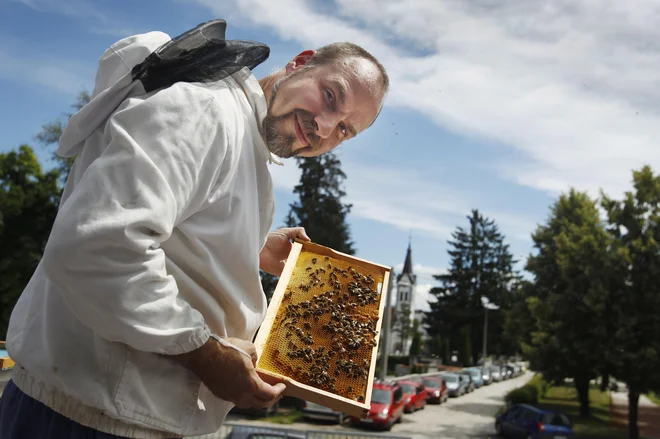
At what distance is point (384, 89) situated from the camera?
7.05 ft

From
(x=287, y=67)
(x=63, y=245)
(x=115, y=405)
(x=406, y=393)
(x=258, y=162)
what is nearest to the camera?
(x=63, y=245)

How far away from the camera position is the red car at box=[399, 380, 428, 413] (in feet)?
96.7

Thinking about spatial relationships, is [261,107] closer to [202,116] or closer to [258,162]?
[258,162]

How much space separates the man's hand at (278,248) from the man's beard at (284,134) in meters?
0.97

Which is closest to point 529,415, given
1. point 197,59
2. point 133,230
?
point 197,59

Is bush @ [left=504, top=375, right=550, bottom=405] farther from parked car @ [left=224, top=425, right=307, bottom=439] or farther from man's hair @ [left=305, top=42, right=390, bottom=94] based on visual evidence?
man's hair @ [left=305, top=42, right=390, bottom=94]

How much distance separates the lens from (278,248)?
3.00m

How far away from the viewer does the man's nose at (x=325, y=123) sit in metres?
2.01

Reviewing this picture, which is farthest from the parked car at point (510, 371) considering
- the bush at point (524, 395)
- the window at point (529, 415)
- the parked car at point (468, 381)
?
the window at point (529, 415)

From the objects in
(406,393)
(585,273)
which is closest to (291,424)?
(406,393)

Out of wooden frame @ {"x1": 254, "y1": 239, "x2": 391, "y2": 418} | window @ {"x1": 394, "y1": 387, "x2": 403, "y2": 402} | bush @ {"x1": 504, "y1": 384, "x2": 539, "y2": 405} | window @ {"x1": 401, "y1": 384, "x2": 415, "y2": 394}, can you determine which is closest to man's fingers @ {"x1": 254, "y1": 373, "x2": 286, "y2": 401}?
wooden frame @ {"x1": 254, "y1": 239, "x2": 391, "y2": 418}

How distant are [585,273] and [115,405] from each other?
79.9 feet

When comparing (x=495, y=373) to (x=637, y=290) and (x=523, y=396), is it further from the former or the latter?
(x=637, y=290)

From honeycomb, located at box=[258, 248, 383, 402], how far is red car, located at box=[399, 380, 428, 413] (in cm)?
2638
